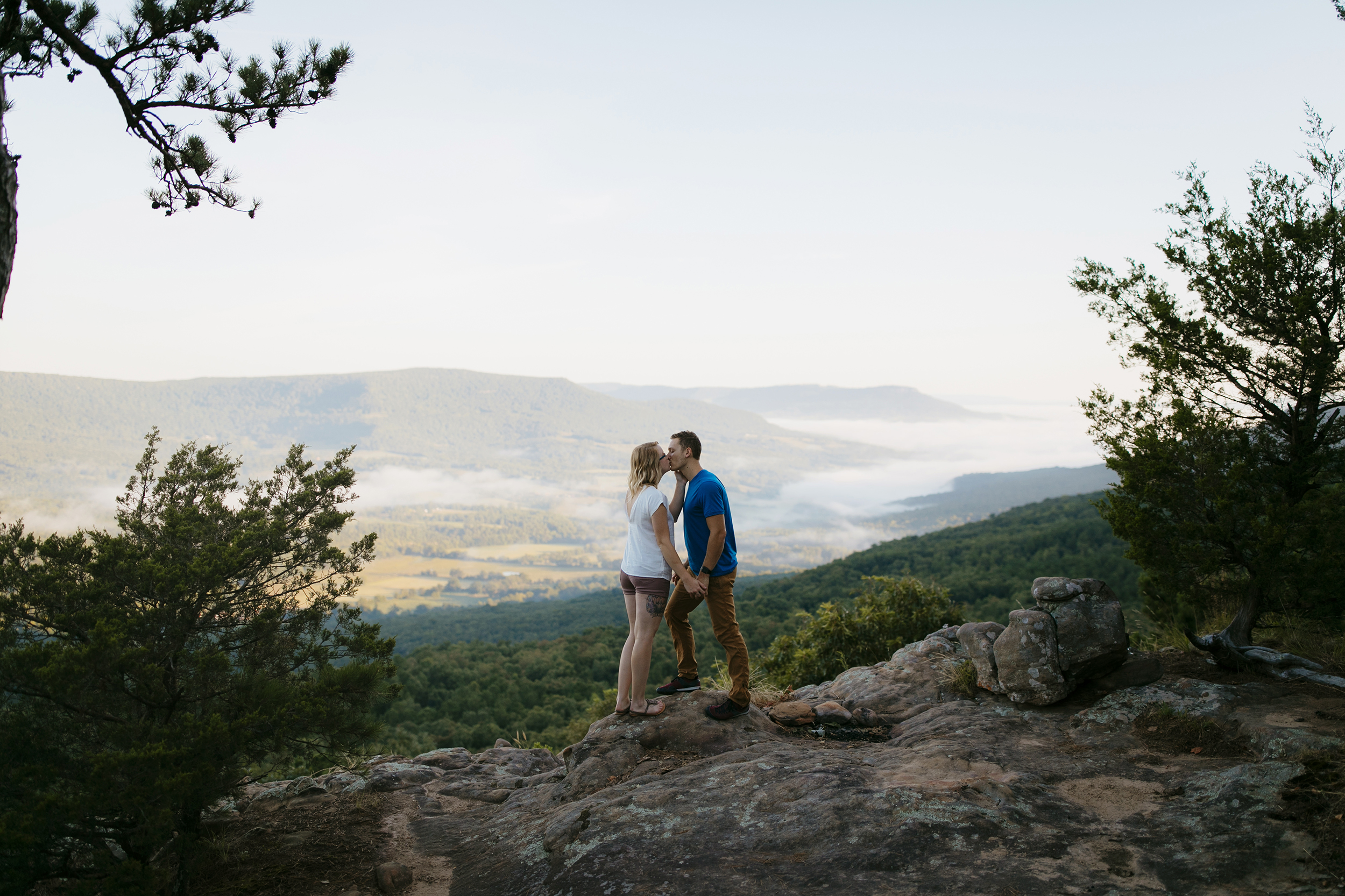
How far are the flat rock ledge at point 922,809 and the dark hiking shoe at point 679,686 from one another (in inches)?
5.7

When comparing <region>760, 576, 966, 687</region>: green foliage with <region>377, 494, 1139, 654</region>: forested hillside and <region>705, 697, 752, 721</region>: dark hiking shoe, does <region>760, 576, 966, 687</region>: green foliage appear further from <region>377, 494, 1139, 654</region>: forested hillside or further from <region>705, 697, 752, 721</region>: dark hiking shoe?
<region>705, 697, 752, 721</region>: dark hiking shoe

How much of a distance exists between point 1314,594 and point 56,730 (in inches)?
408

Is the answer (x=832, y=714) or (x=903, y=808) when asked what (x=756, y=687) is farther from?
(x=903, y=808)

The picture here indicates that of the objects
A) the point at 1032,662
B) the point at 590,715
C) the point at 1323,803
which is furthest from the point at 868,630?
the point at 590,715

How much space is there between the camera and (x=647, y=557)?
6.12 metres

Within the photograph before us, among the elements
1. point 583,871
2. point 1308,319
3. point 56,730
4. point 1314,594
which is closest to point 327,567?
point 56,730

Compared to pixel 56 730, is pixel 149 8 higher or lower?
higher

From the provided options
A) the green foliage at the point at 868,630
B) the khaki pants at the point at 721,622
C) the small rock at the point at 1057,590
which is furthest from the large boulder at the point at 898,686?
the green foliage at the point at 868,630

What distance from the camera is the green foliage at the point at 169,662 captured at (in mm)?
4621

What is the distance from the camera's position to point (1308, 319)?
6879 millimetres

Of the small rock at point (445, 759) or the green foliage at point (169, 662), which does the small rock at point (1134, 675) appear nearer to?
the green foliage at point (169, 662)

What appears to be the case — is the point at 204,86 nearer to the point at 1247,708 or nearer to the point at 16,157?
the point at 16,157

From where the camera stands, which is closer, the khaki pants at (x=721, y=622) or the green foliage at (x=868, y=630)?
the khaki pants at (x=721, y=622)

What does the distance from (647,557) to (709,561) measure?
0.52 m
